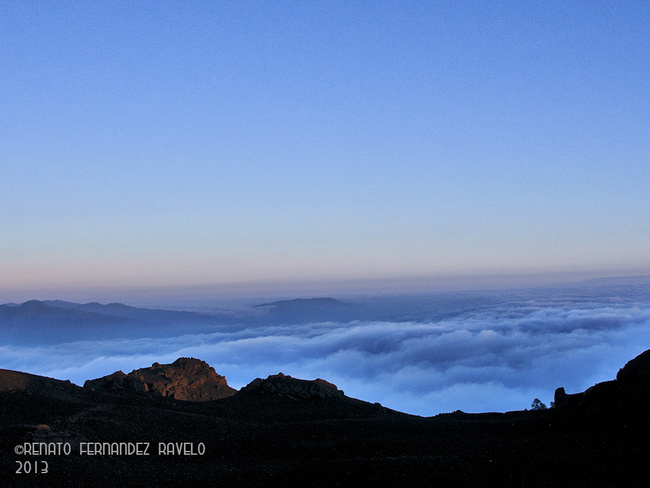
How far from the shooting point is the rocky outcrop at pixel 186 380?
2132 inches

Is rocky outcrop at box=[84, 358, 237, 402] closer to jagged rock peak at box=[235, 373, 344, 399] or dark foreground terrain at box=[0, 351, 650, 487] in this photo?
jagged rock peak at box=[235, 373, 344, 399]

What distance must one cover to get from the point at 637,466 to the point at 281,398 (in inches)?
1197

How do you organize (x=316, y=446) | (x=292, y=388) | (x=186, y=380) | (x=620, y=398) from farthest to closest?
(x=186, y=380)
(x=292, y=388)
(x=620, y=398)
(x=316, y=446)

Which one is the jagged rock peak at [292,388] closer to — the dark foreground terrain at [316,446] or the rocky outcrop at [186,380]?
the rocky outcrop at [186,380]

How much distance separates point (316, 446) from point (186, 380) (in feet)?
131

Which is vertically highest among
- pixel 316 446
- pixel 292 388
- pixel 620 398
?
pixel 620 398

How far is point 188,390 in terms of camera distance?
183ft

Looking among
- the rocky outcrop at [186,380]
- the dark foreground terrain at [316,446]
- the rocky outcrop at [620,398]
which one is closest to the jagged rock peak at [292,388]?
the rocky outcrop at [186,380]

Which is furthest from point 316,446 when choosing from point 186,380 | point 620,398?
point 186,380

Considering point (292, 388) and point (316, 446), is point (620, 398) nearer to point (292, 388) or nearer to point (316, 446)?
point (316, 446)

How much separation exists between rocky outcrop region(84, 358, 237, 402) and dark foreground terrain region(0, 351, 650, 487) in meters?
22.5

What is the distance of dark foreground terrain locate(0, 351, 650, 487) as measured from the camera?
1577 centimetres

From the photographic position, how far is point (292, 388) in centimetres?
4309

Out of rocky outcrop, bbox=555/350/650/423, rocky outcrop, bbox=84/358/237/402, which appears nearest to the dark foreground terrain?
rocky outcrop, bbox=555/350/650/423
